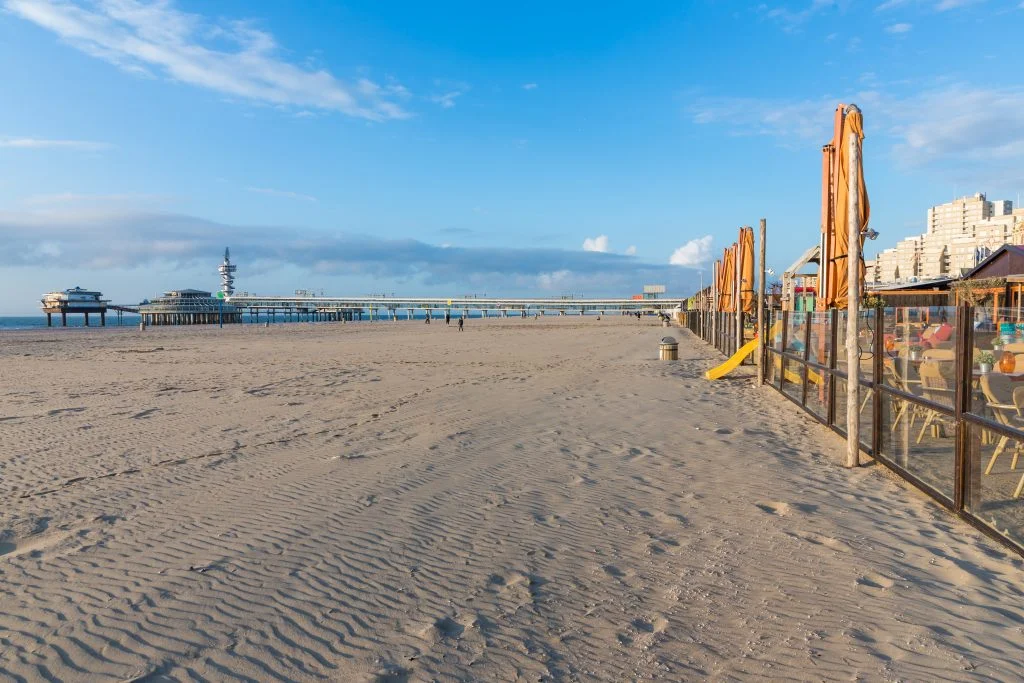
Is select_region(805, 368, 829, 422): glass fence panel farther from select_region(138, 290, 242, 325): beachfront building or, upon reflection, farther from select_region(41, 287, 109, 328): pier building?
select_region(138, 290, 242, 325): beachfront building

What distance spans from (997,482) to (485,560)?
3331 millimetres

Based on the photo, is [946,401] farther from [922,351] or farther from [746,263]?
[746,263]

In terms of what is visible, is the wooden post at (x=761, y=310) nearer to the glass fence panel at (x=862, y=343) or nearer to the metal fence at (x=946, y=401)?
the metal fence at (x=946, y=401)

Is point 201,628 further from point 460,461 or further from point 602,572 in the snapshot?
point 460,461

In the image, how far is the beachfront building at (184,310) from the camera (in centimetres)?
11031

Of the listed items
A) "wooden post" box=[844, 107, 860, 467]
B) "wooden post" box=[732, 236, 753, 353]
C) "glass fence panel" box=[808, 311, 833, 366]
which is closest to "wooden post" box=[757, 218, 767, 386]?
"wooden post" box=[732, 236, 753, 353]

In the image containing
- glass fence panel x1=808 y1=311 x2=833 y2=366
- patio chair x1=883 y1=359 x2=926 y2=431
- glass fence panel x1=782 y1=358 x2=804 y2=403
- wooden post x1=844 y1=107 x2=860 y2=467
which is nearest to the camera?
patio chair x1=883 y1=359 x2=926 y2=431

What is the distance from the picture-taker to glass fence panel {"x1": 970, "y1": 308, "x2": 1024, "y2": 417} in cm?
390

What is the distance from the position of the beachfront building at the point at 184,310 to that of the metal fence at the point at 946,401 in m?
115

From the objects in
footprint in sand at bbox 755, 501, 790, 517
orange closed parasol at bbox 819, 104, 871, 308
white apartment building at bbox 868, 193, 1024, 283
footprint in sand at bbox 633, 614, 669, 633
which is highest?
white apartment building at bbox 868, 193, 1024, 283

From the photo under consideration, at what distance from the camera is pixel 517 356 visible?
20.5 metres

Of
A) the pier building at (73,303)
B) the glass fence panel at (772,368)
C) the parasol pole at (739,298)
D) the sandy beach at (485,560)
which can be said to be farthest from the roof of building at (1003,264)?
the pier building at (73,303)

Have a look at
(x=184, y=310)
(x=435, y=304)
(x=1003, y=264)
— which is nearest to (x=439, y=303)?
(x=435, y=304)

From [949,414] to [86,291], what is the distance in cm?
11708
